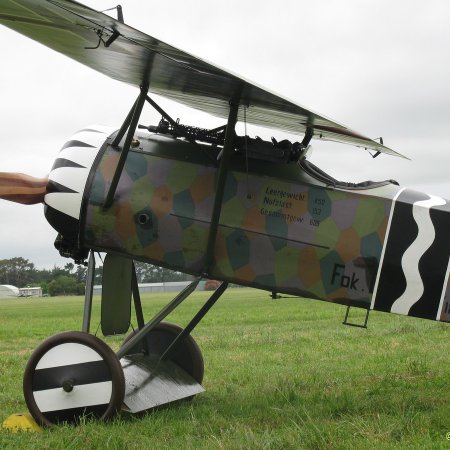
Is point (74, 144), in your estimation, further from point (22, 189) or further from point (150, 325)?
point (150, 325)

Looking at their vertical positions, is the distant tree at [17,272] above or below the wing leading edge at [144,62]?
below

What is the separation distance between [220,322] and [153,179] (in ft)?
48.7

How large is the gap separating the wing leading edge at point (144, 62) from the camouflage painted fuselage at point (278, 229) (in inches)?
25.4

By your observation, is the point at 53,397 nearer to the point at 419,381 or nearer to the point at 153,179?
the point at 153,179

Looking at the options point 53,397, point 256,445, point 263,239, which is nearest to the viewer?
point 256,445

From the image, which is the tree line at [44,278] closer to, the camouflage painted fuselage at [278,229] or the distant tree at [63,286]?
the distant tree at [63,286]

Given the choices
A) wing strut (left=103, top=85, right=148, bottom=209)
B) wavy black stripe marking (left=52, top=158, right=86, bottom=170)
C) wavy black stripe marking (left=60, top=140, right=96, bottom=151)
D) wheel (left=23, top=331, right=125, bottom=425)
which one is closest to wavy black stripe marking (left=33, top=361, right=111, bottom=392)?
wheel (left=23, top=331, right=125, bottom=425)

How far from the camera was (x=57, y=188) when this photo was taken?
6848 mm

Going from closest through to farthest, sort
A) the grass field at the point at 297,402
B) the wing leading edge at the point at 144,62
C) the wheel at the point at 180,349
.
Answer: the wing leading edge at the point at 144,62, the grass field at the point at 297,402, the wheel at the point at 180,349

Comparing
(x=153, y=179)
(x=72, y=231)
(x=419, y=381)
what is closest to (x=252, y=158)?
(x=153, y=179)

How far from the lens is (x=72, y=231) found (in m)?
6.82

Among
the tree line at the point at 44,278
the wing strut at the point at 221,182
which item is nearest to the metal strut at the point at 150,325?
the wing strut at the point at 221,182

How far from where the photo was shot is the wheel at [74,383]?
618cm

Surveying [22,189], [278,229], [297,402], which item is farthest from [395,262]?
[22,189]
